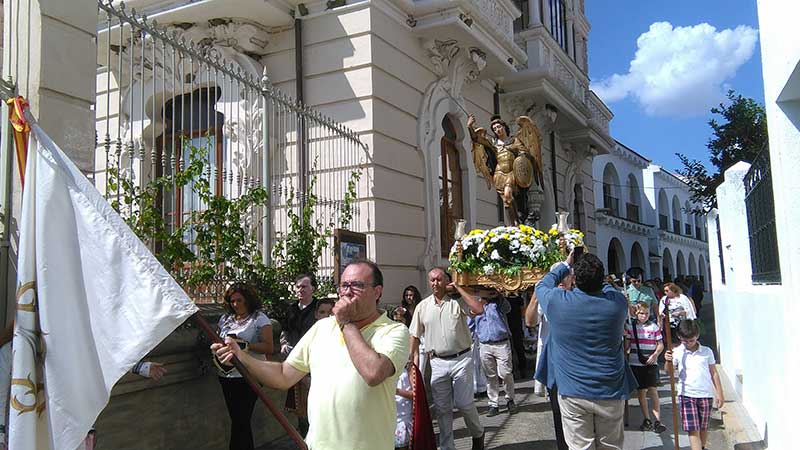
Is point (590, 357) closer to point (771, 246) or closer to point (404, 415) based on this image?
point (404, 415)

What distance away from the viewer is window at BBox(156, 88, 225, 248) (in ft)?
19.4

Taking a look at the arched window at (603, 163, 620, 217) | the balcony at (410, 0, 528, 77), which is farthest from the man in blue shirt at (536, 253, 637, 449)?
the arched window at (603, 163, 620, 217)

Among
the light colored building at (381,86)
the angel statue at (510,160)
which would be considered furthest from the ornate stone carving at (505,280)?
the light colored building at (381,86)

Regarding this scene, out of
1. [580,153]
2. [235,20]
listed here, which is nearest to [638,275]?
[235,20]

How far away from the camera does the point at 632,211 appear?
32.7m

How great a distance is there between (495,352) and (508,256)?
78.2 inches

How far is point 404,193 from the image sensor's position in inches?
400

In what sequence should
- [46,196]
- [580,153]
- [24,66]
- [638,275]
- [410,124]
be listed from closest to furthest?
1. [46,196]
2. [24,66]
3. [638,275]
4. [410,124]
5. [580,153]

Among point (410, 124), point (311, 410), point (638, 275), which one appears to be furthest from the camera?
point (410, 124)

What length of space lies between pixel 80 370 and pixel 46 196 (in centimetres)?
88

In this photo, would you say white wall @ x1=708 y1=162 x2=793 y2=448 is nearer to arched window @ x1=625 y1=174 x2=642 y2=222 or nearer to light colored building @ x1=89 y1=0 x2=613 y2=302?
light colored building @ x1=89 y1=0 x2=613 y2=302

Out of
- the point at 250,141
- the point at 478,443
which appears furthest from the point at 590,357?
the point at 250,141

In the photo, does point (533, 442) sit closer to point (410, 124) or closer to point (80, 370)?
point (80, 370)

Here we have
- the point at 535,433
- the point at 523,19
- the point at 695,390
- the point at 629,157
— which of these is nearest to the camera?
the point at 695,390
